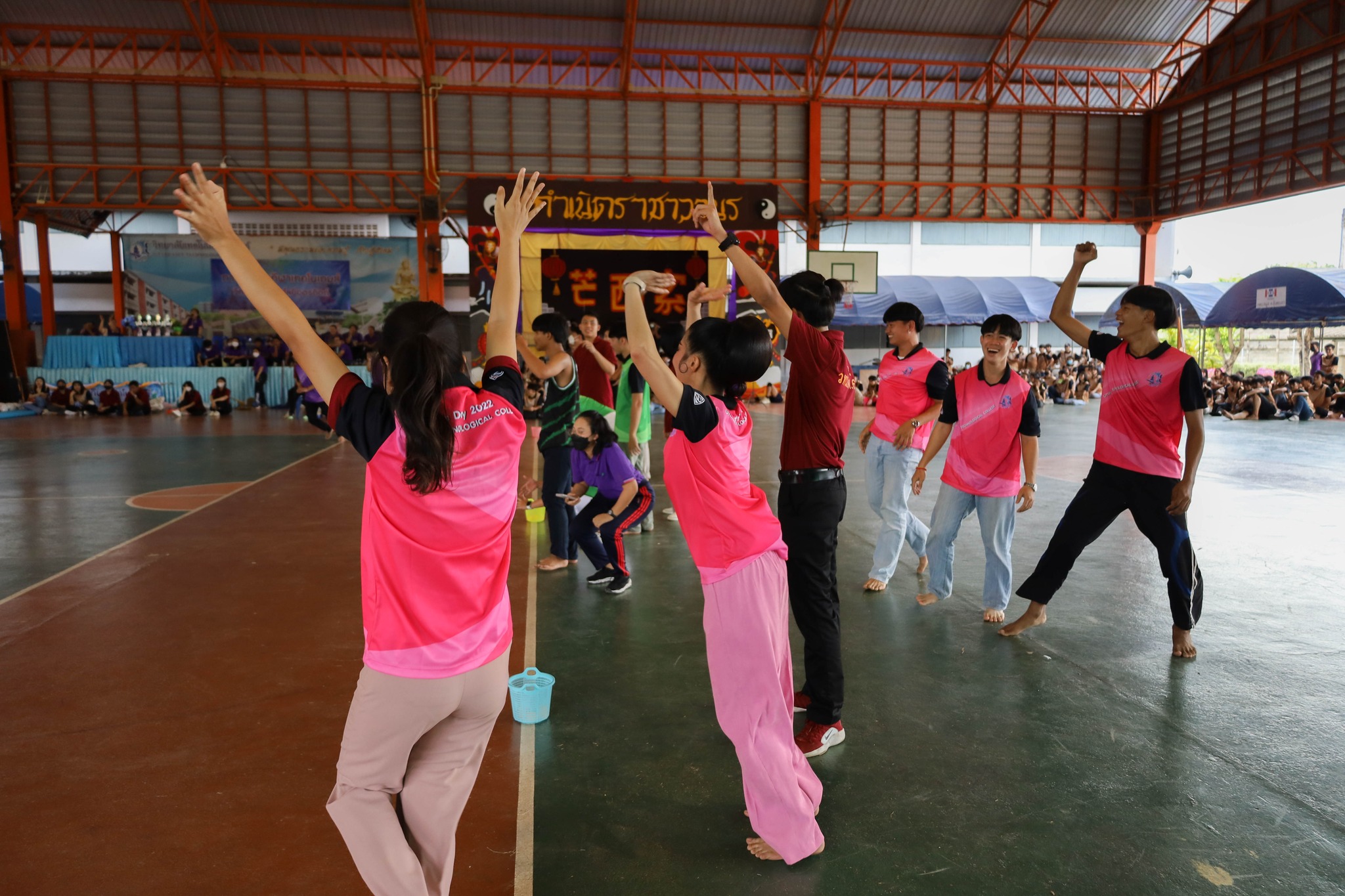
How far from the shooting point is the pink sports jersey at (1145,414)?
159 inches

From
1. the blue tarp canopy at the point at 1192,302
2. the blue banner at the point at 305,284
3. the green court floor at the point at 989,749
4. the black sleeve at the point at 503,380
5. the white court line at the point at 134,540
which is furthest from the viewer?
the blue tarp canopy at the point at 1192,302

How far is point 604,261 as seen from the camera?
16906mm

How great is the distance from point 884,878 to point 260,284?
91.9 inches

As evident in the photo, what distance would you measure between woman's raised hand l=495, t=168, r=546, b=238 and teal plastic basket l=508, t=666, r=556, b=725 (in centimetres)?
192

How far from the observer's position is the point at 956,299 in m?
27.4

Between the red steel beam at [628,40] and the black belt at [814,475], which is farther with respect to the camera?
the red steel beam at [628,40]

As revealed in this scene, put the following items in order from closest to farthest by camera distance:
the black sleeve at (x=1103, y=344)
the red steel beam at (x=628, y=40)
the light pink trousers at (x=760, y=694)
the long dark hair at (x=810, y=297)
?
the light pink trousers at (x=760, y=694) < the long dark hair at (x=810, y=297) < the black sleeve at (x=1103, y=344) < the red steel beam at (x=628, y=40)

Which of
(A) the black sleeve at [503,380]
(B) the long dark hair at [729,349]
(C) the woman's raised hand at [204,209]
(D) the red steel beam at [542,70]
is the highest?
(D) the red steel beam at [542,70]

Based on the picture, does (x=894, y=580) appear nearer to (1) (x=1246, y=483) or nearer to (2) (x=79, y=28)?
(1) (x=1246, y=483)

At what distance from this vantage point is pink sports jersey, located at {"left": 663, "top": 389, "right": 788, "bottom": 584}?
2.38m

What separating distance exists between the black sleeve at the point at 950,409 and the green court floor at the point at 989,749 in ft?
3.78

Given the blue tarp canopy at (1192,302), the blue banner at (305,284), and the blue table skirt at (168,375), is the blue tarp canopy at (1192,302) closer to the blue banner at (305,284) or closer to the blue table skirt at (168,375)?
the blue banner at (305,284)

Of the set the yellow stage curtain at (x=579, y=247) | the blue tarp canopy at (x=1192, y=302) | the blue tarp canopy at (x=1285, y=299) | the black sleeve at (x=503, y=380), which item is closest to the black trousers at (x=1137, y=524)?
the black sleeve at (x=503, y=380)

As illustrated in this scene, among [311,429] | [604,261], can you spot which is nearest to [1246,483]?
[604,261]
